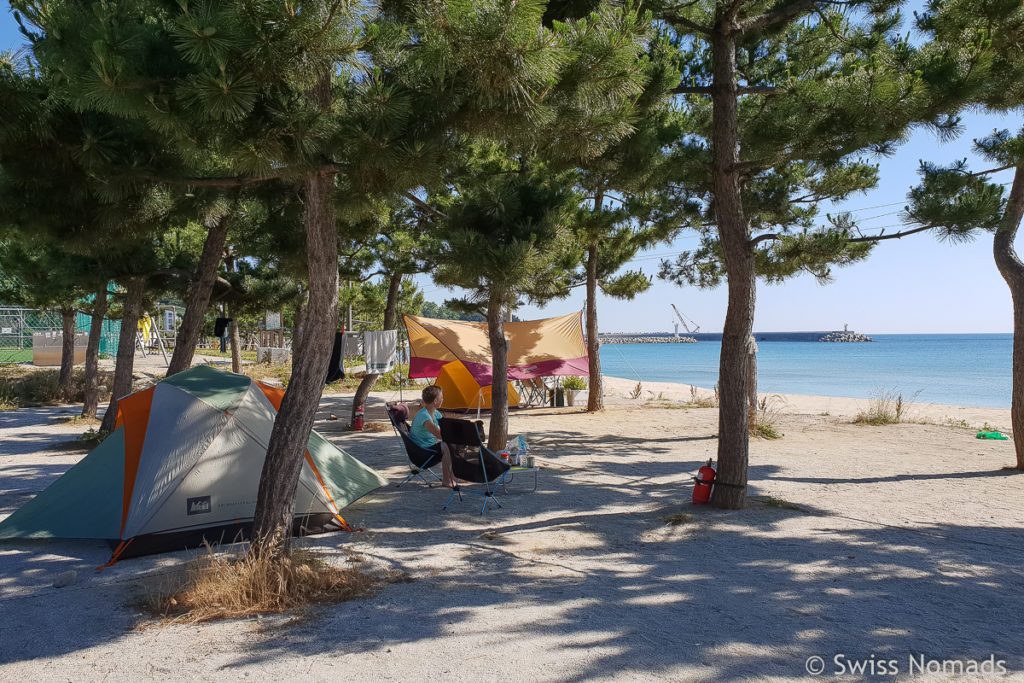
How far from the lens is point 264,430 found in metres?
5.14

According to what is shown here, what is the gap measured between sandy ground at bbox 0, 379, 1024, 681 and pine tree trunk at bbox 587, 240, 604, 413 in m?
6.92

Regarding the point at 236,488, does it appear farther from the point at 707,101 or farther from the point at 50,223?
the point at 707,101

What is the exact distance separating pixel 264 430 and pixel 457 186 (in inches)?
155

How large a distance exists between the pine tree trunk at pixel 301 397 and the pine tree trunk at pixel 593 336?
372 inches

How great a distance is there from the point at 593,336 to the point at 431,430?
8004 mm

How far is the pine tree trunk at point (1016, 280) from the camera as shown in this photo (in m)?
7.18

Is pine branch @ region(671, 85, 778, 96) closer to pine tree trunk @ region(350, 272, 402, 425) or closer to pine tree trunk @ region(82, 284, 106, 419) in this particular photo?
pine tree trunk @ region(350, 272, 402, 425)

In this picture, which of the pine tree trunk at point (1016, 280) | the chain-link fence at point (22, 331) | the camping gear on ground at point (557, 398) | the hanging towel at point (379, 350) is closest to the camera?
the pine tree trunk at point (1016, 280)

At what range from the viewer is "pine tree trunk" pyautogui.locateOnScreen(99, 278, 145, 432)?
884 cm

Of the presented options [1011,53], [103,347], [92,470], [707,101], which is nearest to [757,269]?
[707,101]

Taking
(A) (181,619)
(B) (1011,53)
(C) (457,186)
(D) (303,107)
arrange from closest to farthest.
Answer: (A) (181,619) < (D) (303,107) < (B) (1011,53) < (C) (457,186)

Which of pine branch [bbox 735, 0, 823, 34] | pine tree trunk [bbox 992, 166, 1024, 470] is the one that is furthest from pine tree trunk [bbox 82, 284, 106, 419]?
pine tree trunk [bbox 992, 166, 1024, 470]

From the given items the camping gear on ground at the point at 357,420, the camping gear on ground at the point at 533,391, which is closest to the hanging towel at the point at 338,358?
the camping gear on ground at the point at 357,420

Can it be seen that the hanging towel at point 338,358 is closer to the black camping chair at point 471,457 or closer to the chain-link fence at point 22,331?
the black camping chair at point 471,457
